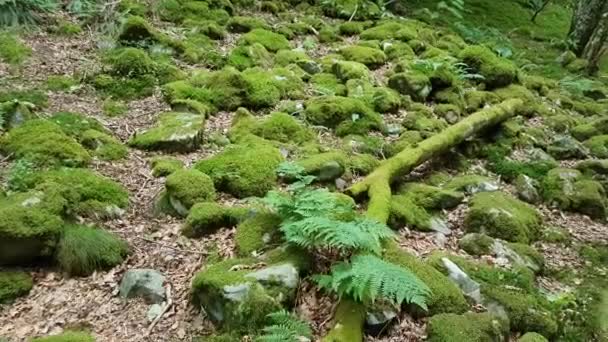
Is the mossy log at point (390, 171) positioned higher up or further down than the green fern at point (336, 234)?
further down

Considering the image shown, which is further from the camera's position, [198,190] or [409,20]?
[409,20]

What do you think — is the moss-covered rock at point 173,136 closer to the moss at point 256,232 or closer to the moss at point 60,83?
the moss at point 60,83

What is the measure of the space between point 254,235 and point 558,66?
35.6 ft

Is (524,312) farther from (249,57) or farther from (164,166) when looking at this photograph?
(249,57)

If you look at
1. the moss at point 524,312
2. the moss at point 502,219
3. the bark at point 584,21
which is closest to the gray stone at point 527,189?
the moss at point 502,219

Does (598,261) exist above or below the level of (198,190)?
below

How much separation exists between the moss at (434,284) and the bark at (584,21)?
11.2 metres

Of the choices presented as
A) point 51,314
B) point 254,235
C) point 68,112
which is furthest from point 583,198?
point 68,112

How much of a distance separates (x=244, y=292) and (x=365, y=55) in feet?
23.4

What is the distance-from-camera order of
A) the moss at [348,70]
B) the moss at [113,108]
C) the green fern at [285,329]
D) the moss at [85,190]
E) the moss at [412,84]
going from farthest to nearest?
the moss at [348,70]
the moss at [412,84]
the moss at [113,108]
the moss at [85,190]
the green fern at [285,329]

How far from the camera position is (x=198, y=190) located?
534 centimetres

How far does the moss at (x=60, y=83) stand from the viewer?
7297mm

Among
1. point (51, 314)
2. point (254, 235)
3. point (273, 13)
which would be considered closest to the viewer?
point (51, 314)

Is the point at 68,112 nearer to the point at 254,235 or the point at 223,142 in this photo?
the point at 223,142
